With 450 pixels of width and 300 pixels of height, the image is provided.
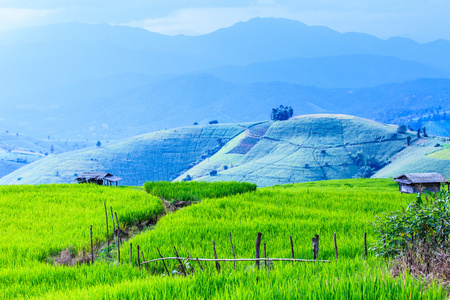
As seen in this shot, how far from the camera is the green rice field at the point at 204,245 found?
5.68m

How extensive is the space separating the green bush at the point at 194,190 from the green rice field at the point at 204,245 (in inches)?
44.5

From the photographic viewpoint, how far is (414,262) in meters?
6.58

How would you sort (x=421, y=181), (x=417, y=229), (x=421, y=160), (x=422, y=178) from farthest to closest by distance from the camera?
(x=421, y=160) < (x=422, y=178) < (x=421, y=181) < (x=417, y=229)

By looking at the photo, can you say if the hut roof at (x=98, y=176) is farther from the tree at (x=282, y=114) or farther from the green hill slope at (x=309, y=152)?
the tree at (x=282, y=114)

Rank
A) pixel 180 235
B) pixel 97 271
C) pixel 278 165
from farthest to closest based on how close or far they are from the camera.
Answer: pixel 278 165 < pixel 180 235 < pixel 97 271

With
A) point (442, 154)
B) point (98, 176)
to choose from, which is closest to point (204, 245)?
point (98, 176)

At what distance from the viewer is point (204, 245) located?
1120 centimetres

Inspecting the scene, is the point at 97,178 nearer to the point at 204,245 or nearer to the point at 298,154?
the point at 204,245

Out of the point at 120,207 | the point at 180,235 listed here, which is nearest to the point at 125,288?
the point at 180,235

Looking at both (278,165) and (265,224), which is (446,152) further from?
(265,224)

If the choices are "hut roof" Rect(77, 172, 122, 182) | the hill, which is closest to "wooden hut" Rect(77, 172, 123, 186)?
A: "hut roof" Rect(77, 172, 122, 182)

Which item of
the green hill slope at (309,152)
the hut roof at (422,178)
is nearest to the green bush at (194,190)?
the hut roof at (422,178)

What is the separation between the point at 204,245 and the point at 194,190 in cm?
870

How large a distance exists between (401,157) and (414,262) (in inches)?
5794
